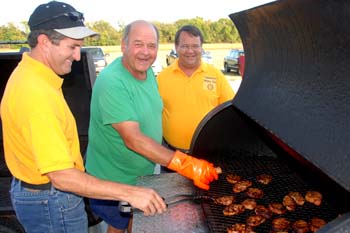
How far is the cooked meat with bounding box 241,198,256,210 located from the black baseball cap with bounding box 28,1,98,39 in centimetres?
146

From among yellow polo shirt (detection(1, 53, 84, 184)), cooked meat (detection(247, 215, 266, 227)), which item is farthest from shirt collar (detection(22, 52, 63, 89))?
cooked meat (detection(247, 215, 266, 227))

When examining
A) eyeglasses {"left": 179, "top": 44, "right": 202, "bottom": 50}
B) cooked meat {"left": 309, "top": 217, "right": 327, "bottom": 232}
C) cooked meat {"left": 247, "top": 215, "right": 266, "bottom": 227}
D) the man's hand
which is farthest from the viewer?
eyeglasses {"left": 179, "top": 44, "right": 202, "bottom": 50}

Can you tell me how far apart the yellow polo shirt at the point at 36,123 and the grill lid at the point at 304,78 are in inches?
44.4

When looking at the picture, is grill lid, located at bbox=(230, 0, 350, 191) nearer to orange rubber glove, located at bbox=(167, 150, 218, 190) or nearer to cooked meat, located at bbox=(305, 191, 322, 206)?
orange rubber glove, located at bbox=(167, 150, 218, 190)

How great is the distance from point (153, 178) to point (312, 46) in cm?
138

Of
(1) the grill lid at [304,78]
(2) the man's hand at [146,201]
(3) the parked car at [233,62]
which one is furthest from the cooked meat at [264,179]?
(3) the parked car at [233,62]

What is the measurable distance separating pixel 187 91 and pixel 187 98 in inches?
2.9

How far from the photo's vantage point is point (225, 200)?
2.25m

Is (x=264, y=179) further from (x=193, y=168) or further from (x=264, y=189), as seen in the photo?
(x=193, y=168)

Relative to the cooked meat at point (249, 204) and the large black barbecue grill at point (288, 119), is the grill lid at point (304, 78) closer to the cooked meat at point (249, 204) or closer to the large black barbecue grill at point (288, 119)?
the large black barbecue grill at point (288, 119)

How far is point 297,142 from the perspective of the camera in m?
1.62

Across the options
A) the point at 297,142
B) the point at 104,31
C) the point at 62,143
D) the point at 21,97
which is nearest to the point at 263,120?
the point at 297,142

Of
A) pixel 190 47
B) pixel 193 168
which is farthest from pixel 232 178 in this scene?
pixel 190 47

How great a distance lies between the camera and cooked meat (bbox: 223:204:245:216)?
7.02 feet
